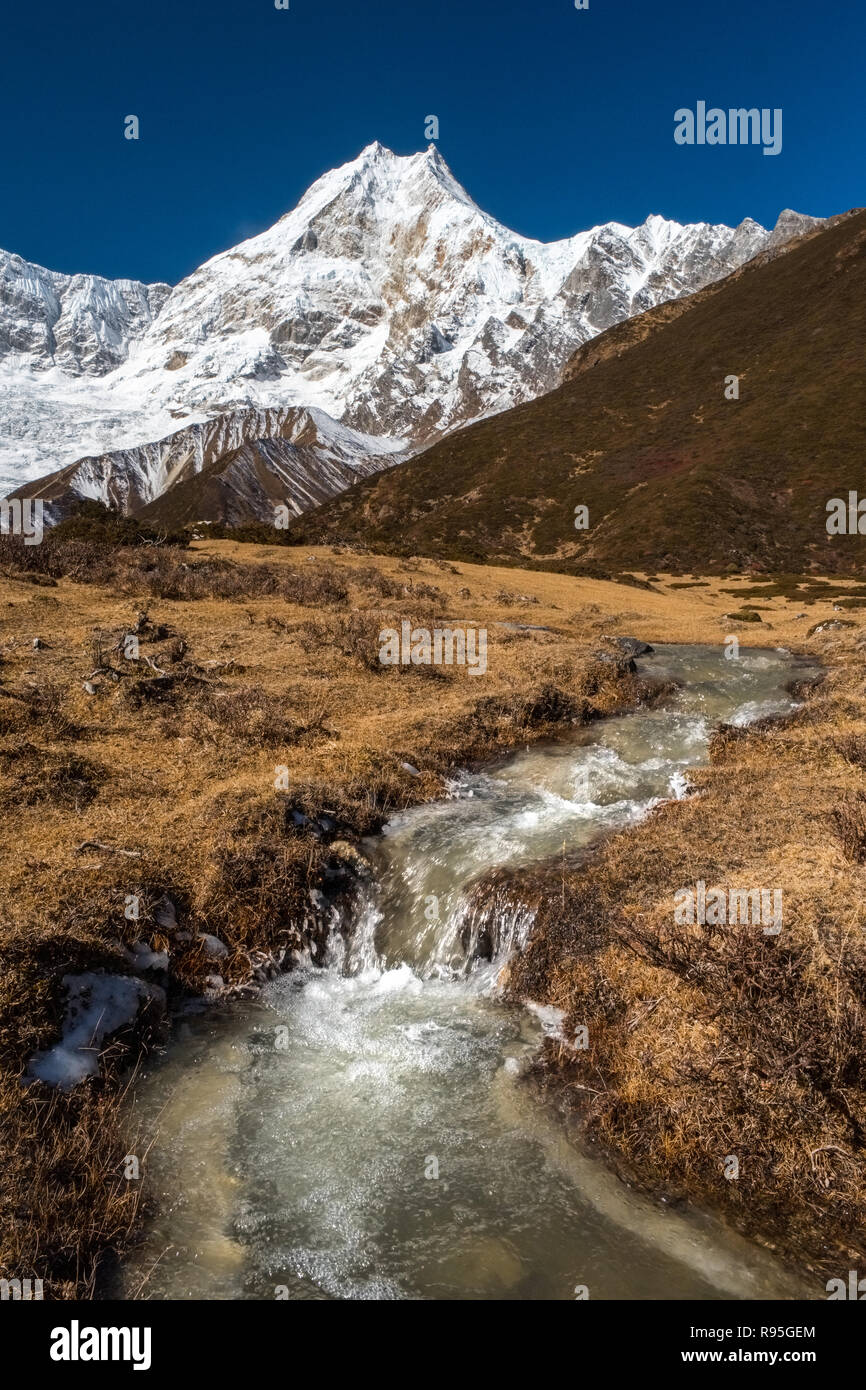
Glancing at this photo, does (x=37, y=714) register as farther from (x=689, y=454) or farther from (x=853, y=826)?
(x=689, y=454)

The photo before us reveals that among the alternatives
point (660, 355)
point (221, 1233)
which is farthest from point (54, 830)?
point (660, 355)

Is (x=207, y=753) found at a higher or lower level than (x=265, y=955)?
higher

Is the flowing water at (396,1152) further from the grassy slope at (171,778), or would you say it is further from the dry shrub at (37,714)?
the dry shrub at (37,714)

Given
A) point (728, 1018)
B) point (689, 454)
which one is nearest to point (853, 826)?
point (728, 1018)

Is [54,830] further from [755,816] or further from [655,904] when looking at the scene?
[755,816]

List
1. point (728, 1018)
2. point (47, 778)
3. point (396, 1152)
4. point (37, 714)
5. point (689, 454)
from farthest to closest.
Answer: point (689, 454), point (37, 714), point (47, 778), point (396, 1152), point (728, 1018)

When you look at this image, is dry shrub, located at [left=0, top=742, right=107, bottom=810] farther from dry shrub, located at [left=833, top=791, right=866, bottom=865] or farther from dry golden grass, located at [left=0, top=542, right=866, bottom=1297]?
dry shrub, located at [left=833, top=791, right=866, bottom=865]
